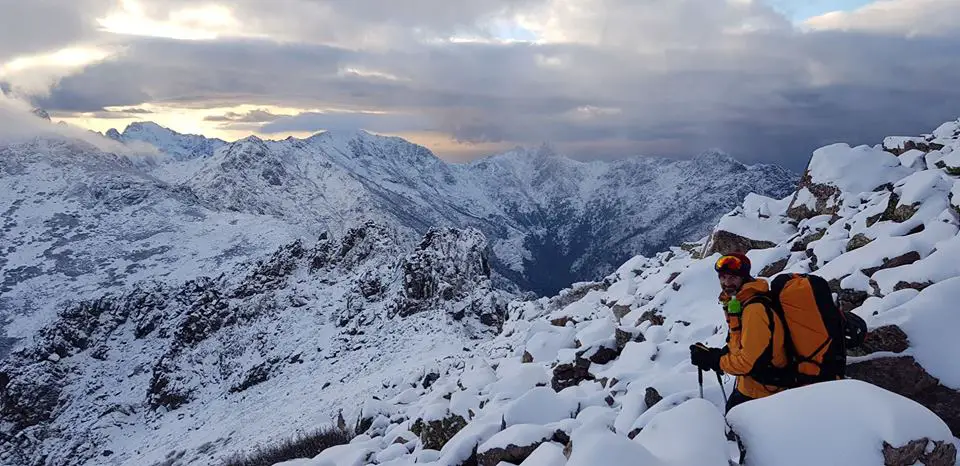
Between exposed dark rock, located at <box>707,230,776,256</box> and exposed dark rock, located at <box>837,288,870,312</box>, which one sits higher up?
exposed dark rock, located at <box>837,288,870,312</box>

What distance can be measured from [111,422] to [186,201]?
83.6 metres

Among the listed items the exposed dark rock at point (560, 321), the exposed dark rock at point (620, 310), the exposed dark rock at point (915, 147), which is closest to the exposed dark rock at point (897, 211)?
the exposed dark rock at point (915, 147)

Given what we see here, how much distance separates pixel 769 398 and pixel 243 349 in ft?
142

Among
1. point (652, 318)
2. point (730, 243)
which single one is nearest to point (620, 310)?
point (652, 318)

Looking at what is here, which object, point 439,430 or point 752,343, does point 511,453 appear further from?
point 439,430

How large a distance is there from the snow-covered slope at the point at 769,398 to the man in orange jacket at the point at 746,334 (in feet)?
2.23

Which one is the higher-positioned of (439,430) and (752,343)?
(752,343)

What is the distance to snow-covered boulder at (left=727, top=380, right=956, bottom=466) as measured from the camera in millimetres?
4895

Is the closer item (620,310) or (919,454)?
(919,454)

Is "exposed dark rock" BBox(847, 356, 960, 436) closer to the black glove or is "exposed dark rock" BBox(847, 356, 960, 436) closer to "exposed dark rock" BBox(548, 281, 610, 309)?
the black glove

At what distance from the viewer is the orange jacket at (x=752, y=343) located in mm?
6297

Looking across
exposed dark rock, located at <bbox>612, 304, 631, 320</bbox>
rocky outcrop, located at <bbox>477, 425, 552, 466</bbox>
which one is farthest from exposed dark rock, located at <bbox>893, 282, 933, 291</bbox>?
exposed dark rock, located at <bbox>612, 304, 631, 320</bbox>

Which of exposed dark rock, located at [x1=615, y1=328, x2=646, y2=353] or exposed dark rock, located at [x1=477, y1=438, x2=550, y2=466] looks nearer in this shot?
exposed dark rock, located at [x1=477, y1=438, x2=550, y2=466]

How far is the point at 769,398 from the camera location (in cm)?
573
